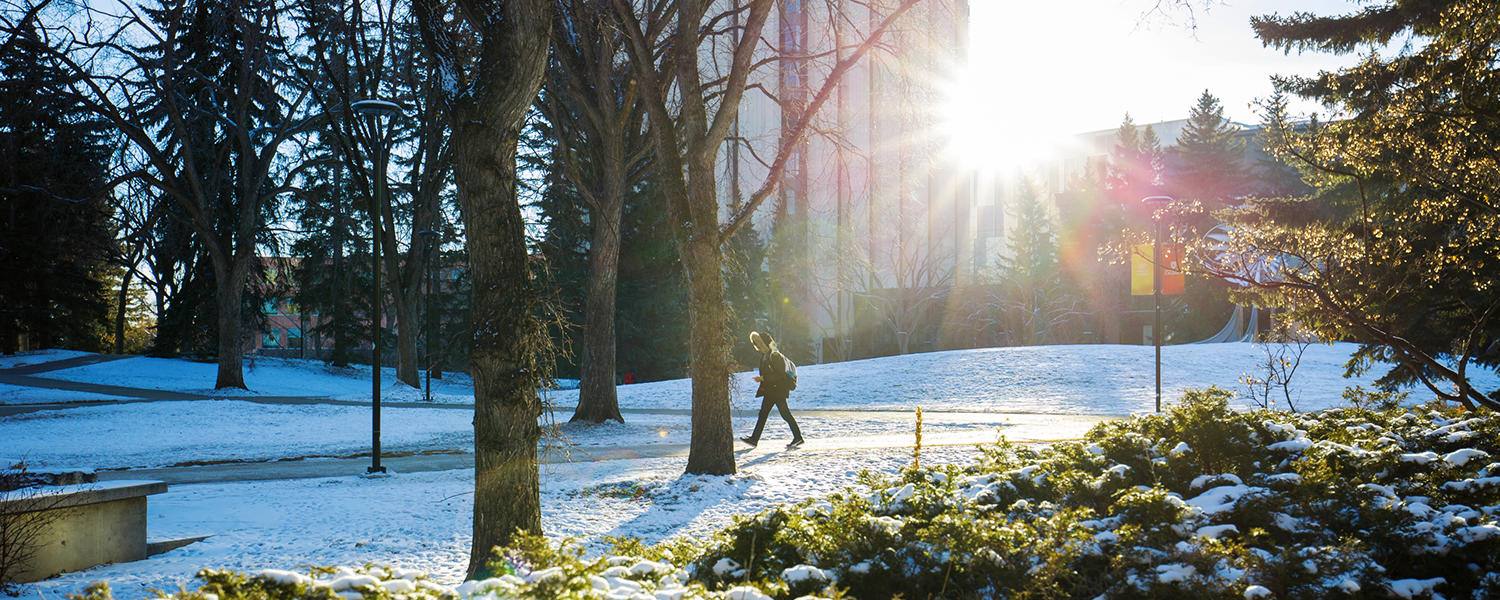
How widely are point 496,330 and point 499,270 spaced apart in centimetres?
39

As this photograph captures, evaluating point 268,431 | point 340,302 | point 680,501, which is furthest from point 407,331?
point 680,501

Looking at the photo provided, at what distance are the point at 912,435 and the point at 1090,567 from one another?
11.2 metres

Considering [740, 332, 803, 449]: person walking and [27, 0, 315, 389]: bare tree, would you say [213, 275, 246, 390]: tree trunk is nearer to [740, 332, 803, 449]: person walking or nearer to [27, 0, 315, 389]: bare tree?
[27, 0, 315, 389]: bare tree

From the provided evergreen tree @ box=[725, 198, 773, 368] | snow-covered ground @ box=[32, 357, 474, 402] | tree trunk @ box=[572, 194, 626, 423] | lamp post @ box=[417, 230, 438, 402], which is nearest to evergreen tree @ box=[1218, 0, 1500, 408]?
tree trunk @ box=[572, 194, 626, 423]

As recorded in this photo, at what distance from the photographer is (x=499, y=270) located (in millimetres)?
5598

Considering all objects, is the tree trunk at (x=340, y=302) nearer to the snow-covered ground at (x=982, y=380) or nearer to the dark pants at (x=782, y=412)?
the snow-covered ground at (x=982, y=380)

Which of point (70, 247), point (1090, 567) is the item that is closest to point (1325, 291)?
point (1090, 567)

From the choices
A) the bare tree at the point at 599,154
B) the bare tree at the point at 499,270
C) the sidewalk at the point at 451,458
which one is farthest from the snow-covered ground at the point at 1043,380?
the bare tree at the point at 499,270

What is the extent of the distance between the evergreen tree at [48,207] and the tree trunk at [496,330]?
65.9ft

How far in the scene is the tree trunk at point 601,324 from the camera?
16.0m

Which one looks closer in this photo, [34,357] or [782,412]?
[782,412]

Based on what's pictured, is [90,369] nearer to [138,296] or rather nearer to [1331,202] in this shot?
[138,296]

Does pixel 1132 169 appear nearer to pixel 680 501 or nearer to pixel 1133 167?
pixel 1133 167

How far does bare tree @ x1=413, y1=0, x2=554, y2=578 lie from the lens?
218 inches
